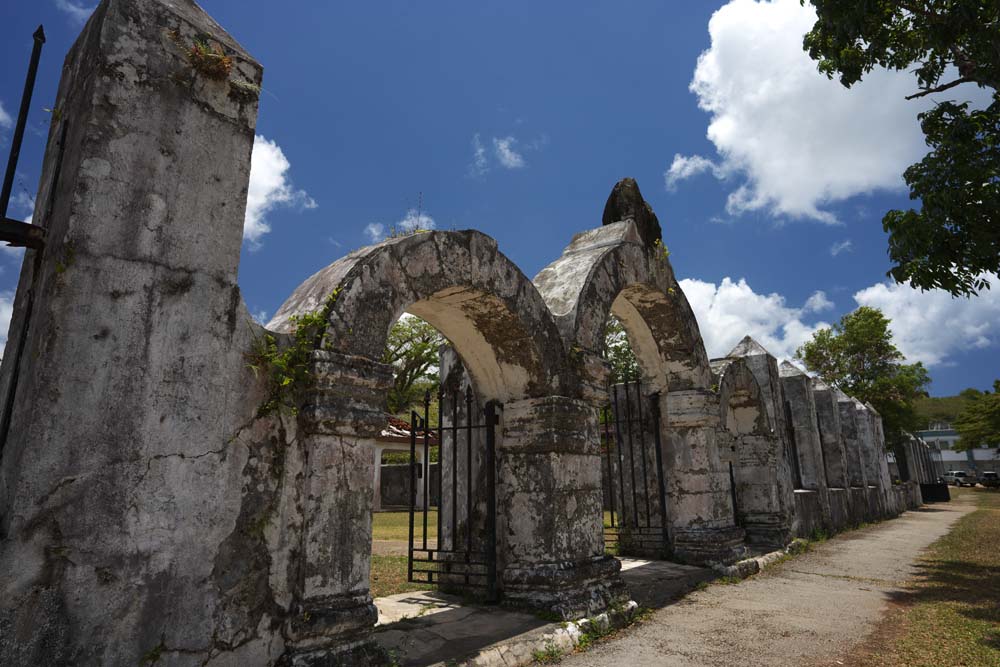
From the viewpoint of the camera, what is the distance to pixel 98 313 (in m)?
2.60

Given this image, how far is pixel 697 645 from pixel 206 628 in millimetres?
3432

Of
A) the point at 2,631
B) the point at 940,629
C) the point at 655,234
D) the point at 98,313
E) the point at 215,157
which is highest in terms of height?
the point at 655,234

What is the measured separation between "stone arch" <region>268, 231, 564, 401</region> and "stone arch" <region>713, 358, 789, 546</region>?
4407 mm

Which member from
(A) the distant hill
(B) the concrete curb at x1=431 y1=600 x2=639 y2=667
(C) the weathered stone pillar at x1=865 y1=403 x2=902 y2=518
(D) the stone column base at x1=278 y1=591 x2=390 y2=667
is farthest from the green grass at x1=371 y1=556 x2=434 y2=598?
(A) the distant hill

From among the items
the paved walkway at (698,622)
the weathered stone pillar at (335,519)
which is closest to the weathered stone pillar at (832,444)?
the paved walkway at (698,622)

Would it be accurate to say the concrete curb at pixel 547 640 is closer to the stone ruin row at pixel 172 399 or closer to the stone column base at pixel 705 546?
the stone ruin row at pixel 172 399

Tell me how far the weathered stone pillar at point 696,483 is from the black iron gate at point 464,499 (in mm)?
3015

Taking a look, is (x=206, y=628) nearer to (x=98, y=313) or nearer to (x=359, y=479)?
(x=359, y=479)

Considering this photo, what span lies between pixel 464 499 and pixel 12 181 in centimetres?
429

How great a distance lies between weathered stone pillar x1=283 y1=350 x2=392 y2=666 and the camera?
9.98ft

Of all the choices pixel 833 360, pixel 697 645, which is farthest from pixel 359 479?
pixel 833 360

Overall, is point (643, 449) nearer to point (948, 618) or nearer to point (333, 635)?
point (948, 618)

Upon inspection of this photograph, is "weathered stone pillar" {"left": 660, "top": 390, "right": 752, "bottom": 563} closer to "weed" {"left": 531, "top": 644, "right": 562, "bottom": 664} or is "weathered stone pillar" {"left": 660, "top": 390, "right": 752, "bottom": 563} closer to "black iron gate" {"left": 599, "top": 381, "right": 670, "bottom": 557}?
"black iron gate" {"left": 599, "top": 381, "right": 670, "bottom": 557}

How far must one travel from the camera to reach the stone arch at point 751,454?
880 centimetres
